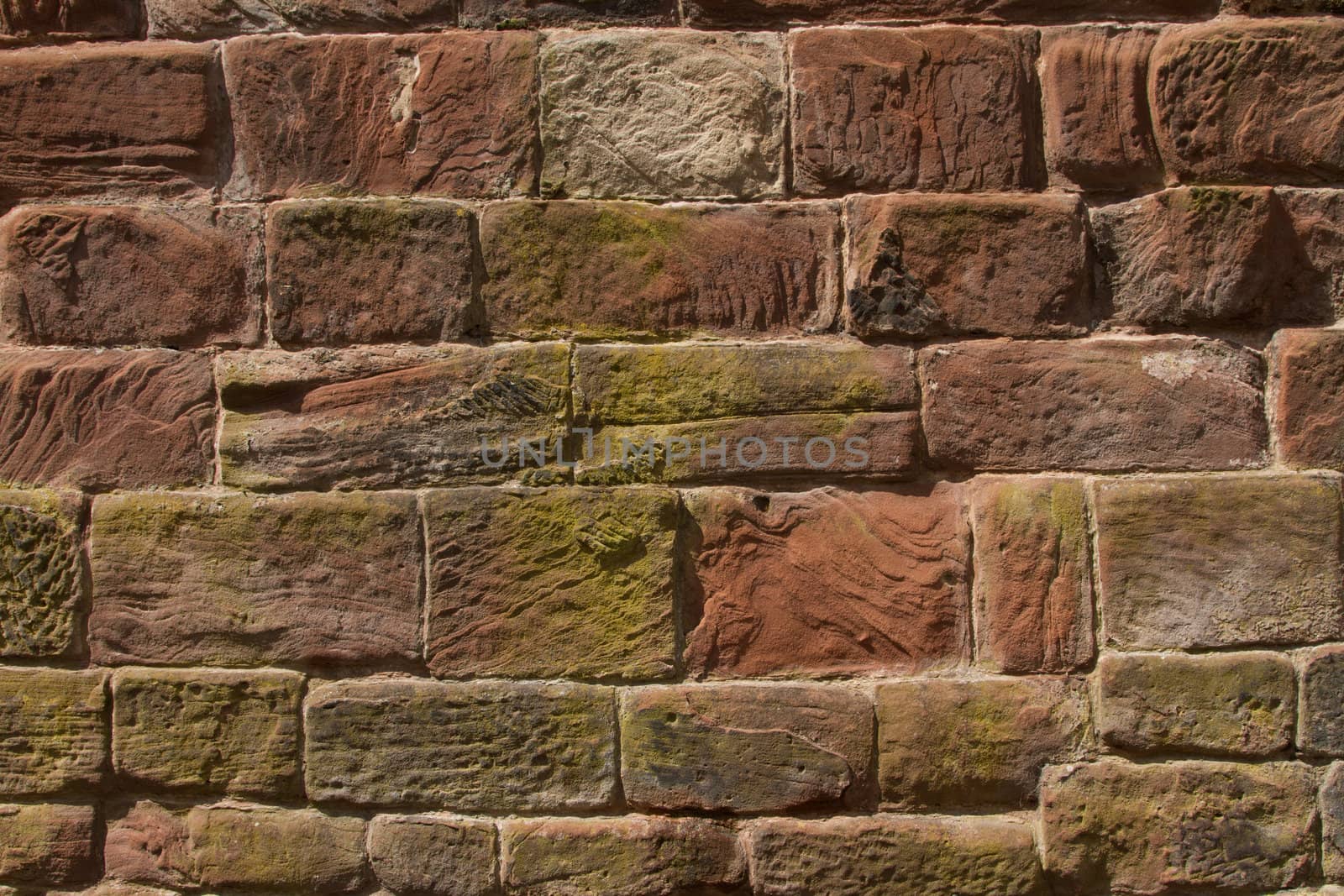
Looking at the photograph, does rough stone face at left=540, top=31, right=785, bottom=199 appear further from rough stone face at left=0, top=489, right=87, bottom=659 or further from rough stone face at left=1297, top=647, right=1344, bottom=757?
rough stone face at left=1297, top=647, right=1344, bottom=757

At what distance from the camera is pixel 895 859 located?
237 centimetres

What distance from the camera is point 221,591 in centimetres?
246

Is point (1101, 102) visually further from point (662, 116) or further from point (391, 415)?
point (391, 415)

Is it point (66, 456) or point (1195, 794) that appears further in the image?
point (66, 456)

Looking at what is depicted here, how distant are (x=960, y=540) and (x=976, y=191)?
96cm

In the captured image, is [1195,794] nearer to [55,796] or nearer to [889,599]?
[889,599]

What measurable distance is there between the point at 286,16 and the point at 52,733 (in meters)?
2.09

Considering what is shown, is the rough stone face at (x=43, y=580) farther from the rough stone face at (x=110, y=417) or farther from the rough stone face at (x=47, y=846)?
the rough stone face at (x=47, y=846)

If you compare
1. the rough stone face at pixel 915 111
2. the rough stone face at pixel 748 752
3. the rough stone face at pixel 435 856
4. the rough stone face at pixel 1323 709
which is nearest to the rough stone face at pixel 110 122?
the rough stone face at pixel 915 111

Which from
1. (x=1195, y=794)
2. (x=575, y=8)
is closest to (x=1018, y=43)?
(x=575, y=8)

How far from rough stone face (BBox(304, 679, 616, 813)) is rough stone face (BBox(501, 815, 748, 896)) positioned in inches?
3.5

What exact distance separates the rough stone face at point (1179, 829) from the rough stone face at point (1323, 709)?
100 mm

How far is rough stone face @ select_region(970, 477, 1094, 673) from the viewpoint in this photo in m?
2.41

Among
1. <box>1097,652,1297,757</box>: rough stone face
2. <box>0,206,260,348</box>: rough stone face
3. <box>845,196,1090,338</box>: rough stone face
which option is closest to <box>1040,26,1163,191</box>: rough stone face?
<box>845,196,1090,338</box>: rough stone face
